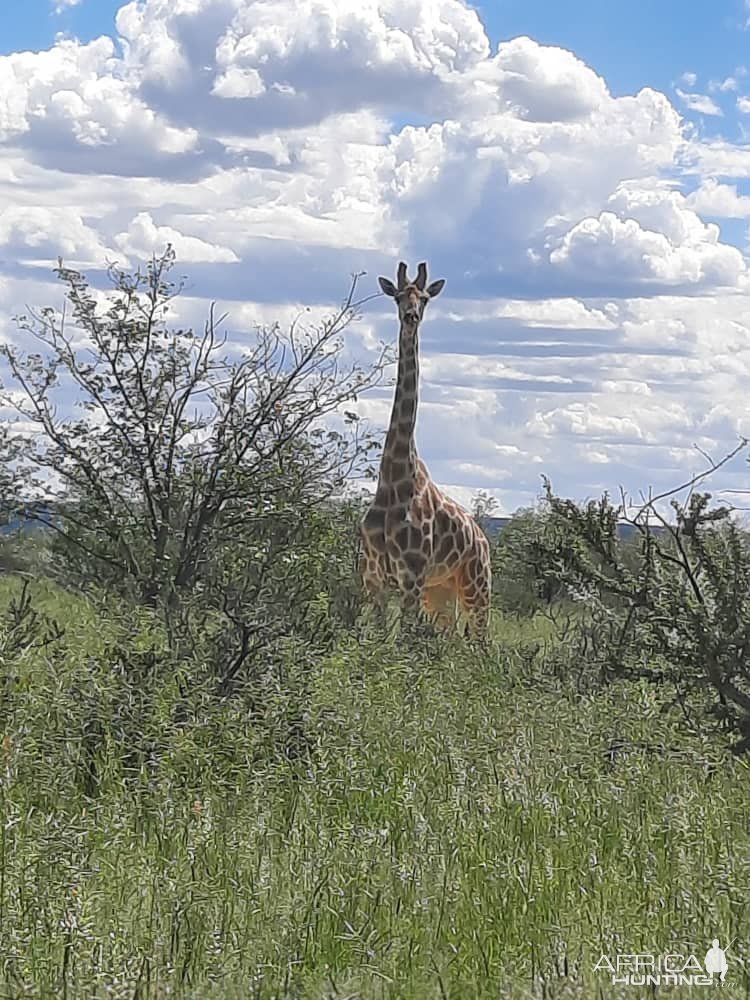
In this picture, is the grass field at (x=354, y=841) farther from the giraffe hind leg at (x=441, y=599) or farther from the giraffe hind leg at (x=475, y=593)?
the giraffe hind leg at (x=475, y=593)

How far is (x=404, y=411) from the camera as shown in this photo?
42.6 ft

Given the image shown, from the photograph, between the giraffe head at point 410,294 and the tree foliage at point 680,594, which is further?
the giraffe head at point 410,294

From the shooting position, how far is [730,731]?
24.5 feet

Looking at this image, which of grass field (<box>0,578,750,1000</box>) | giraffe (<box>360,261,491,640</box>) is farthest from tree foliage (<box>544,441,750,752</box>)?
giraffe (<box>360,261,491,640</box>)

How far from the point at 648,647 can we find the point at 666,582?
1.16 feet

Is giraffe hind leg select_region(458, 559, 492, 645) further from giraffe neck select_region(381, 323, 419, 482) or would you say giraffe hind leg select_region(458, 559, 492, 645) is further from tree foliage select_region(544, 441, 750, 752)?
tree foliage select_region(544, 441, 750, 752)

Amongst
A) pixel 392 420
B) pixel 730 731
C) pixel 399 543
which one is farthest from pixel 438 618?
pixel 730 731

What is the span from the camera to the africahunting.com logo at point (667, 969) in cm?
374

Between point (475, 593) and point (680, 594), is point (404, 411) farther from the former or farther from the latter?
point (680, 594)

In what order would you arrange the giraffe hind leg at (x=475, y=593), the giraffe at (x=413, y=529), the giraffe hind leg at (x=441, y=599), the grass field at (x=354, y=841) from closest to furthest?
the grass field at (x=354, y=841)
the giraffe at (x=413, y=529)
the giraffe hind leg at (x=441, y=599)
the giraffe hind leg at (x=475, y=593)

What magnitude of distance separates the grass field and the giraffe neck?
4.88 meters

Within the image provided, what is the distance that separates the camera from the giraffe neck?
12.8 metres

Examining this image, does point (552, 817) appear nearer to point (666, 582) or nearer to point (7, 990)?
point (7, 990)

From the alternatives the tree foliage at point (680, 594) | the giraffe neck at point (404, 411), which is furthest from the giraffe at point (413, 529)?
the tree foliage at point (680, 594)
